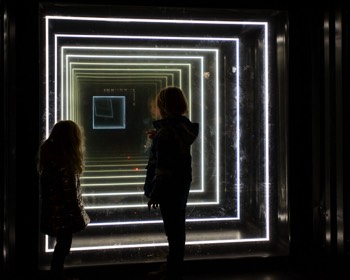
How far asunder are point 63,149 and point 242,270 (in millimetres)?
1396

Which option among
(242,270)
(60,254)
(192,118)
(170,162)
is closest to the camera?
(170,162)

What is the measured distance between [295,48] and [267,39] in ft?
0.66

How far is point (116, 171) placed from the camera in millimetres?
2771

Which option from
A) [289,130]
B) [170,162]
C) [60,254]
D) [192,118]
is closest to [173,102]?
[170,162]

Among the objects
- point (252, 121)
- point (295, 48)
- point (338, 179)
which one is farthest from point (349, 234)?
point (295, 48)

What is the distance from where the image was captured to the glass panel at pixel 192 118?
267 cm

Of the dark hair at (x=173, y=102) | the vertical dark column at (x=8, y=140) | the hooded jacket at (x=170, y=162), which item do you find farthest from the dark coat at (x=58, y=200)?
the dark hair at (x=173, y=102)

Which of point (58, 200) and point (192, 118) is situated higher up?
point (192, 118)

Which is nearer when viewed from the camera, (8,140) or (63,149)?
(63,149)

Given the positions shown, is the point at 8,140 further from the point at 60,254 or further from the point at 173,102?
the point at 173,102

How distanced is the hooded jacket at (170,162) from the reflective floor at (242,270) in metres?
0.65

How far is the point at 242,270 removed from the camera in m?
2.62

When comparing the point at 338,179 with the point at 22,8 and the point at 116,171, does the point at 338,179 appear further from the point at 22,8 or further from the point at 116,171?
the point at 22,8

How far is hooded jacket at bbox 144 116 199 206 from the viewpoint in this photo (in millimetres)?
2107
